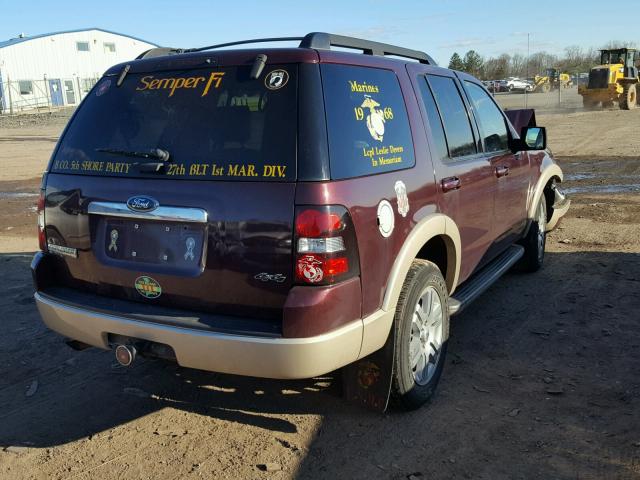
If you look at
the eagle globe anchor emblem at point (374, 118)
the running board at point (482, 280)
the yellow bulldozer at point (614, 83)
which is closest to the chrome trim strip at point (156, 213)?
the eagle globe anchor emblem at point (374, 118)

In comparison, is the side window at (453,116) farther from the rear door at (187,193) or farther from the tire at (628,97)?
the tire at (628,97)

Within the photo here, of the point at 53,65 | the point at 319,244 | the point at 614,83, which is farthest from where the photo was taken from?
the point at 53,65

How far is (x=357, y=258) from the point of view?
2.88 metres

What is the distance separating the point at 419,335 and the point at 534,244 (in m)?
2.83

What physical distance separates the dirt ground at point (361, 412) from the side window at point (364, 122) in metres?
1.47

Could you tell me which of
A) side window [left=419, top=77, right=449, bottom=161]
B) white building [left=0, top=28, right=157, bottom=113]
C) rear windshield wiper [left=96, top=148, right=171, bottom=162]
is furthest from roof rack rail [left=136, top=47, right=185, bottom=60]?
white building [left=0, top=28, right=157, bottom=113]

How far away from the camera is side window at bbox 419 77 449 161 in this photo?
3.83 meters

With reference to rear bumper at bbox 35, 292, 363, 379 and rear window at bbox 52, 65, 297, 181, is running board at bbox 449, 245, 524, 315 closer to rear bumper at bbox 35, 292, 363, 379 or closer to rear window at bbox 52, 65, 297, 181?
rear bumper at bbox 35, 292, 363, 379

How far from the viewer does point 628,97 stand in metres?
29.8

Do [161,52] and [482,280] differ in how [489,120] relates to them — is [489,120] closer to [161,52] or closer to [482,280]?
[482,280]

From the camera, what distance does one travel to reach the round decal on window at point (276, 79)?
289 centimetres

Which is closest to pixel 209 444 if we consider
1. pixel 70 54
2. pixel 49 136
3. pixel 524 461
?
pixel 524 461

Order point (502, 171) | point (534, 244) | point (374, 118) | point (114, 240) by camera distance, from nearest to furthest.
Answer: point (114, 240) → point (374, 118) → point (502, 171) → point (534, 244)

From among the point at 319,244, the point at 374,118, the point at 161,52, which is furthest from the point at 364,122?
the point at 161,52
